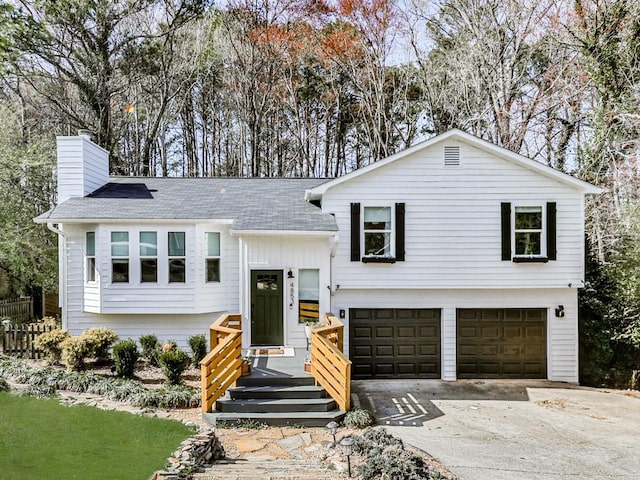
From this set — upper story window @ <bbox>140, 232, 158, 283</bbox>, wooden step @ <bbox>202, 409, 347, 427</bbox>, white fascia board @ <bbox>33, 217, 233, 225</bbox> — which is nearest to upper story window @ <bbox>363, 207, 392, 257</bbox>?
white fascia board @ <bbox>33, 217, 233, 225</bbox>

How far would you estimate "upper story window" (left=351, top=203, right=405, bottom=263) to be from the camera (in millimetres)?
12242

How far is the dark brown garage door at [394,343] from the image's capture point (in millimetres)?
12641

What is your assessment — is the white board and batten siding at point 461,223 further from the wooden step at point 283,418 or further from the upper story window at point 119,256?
the upper story window at point 119,256

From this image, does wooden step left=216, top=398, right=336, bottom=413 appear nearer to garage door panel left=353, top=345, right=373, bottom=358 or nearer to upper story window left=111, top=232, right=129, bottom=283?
garage door panel left=353, top=345, right=373, bottom=358

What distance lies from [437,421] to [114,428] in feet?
19.7

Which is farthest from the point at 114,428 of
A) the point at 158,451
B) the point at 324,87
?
the point at 324,87

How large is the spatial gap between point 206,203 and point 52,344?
5371 mm

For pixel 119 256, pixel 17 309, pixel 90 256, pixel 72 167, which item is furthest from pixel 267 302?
pixel 17 309

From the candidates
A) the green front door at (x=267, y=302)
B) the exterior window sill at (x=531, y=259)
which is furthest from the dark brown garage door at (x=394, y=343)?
the exterior window sill at (x=531, y=259)

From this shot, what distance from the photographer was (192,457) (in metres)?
5.93

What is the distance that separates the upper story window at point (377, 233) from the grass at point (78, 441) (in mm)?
6431

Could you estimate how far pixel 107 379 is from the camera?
1011 centimetres

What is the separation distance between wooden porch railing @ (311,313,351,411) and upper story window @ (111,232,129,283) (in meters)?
6.00

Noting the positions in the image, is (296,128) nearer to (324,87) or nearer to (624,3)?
(324,87)
